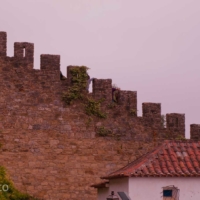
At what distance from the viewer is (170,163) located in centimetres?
2280

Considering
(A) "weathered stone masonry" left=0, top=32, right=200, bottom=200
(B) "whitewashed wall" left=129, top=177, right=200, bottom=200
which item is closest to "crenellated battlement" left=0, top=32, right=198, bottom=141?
(A) "weathered stone masonry" left=0, top=32, right=200, bottom=200

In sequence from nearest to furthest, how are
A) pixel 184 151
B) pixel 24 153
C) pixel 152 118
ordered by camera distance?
pixel 184 151
pixel 24 153
pixel 152 118

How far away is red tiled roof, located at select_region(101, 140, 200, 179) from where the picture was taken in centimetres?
2206

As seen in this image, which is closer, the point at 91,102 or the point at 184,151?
the point at 184,151

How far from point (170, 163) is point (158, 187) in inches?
43.5

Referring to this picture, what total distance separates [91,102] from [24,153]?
3327 mm

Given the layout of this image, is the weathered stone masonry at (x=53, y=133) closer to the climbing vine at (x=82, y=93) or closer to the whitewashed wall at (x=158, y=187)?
the climbing vine at (x=82, y=93)

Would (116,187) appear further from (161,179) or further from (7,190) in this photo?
(7,190)

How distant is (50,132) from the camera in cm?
→ 2703

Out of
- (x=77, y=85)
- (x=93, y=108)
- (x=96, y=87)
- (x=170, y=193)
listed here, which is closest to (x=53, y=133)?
(x=93, y=108)

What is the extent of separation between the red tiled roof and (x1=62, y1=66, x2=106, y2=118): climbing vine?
4.76 m

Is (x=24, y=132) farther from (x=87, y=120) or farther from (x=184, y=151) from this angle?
(x=184, y=151)

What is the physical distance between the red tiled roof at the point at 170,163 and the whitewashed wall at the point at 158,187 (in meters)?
0.19

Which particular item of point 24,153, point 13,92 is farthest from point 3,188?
point 13,92
